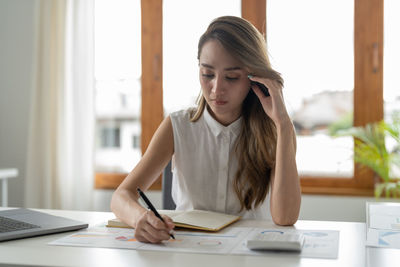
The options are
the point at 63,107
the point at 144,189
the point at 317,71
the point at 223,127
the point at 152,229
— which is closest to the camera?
the point at 152,229

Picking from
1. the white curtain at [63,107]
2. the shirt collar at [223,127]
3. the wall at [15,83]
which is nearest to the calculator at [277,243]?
the shirt collar at [223,127]

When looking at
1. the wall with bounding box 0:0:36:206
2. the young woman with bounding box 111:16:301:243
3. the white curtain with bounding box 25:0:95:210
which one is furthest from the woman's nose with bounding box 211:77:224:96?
the wall with bounding box 0:0:36:206

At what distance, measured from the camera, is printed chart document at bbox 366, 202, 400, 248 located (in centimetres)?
108

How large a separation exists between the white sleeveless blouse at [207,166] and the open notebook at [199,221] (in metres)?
0.22

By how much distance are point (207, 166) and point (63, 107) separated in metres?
2.21

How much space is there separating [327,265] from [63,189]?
2.95 meters

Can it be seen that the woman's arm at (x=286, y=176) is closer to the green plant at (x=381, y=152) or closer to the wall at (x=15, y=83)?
the green plant at (x=381, y=152)

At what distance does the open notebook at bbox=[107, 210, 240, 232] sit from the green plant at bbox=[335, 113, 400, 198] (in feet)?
5.82

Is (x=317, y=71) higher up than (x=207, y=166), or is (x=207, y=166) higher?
(x=317, y=71)

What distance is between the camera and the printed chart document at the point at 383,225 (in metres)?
1.08

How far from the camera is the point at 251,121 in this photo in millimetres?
1591

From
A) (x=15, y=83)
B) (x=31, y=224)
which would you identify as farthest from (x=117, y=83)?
(x=31, y=224)

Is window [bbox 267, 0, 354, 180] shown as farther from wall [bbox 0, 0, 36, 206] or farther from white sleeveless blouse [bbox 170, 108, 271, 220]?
wall [bbox 0, 0, 36, 206]

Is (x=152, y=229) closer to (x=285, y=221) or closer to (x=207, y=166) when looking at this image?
(x=285, y=221)
